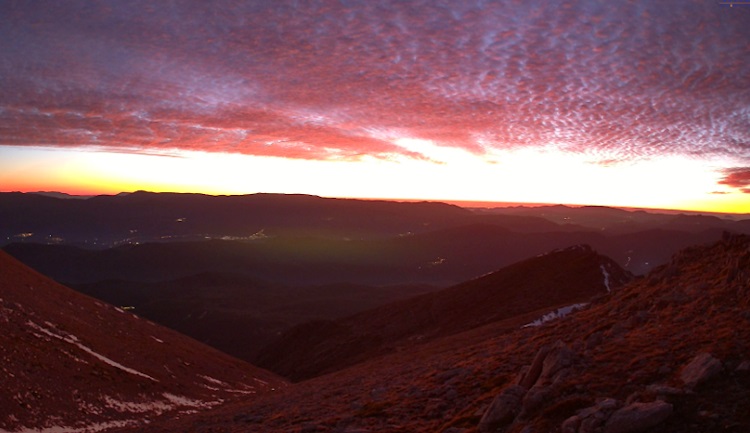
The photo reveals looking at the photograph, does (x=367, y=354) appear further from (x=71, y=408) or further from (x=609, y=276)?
(x=71, y=408)

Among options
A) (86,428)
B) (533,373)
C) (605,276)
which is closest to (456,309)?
(605,276)

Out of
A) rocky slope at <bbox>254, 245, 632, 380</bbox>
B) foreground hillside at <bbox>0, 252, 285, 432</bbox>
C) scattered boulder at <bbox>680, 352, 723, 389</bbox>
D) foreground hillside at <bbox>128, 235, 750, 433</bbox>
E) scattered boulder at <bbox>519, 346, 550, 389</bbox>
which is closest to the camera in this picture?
foreground hillside at <bbox>128, 235, 750, 433</bbox>

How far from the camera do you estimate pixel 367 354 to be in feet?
213

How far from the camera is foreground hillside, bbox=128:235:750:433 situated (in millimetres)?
10219

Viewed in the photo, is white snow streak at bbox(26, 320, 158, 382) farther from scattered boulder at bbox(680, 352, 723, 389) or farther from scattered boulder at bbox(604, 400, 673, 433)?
scattered boulder at bbox(680, 352, 723, 389)

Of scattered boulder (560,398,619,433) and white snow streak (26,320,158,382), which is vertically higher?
scattered boulder (560,398,619,433)

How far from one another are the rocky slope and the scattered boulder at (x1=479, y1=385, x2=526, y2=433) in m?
44.3

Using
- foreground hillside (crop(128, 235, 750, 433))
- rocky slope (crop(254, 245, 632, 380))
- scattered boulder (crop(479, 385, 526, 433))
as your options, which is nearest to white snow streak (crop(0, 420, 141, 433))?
foreground hillside (crop(128, 235, 750, 433))

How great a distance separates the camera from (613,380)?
1230 centimetres

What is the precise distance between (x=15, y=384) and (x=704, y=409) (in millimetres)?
34507

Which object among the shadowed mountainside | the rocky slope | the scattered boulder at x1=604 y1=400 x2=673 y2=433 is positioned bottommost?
the shadowed mountainside

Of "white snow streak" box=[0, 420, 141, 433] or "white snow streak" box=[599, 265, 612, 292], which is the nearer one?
"white snow streak" box=[0, 420, 141, 433]

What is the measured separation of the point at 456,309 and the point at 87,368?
51.7 metres

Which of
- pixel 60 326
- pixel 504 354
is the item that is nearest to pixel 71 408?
pixel 60 326
